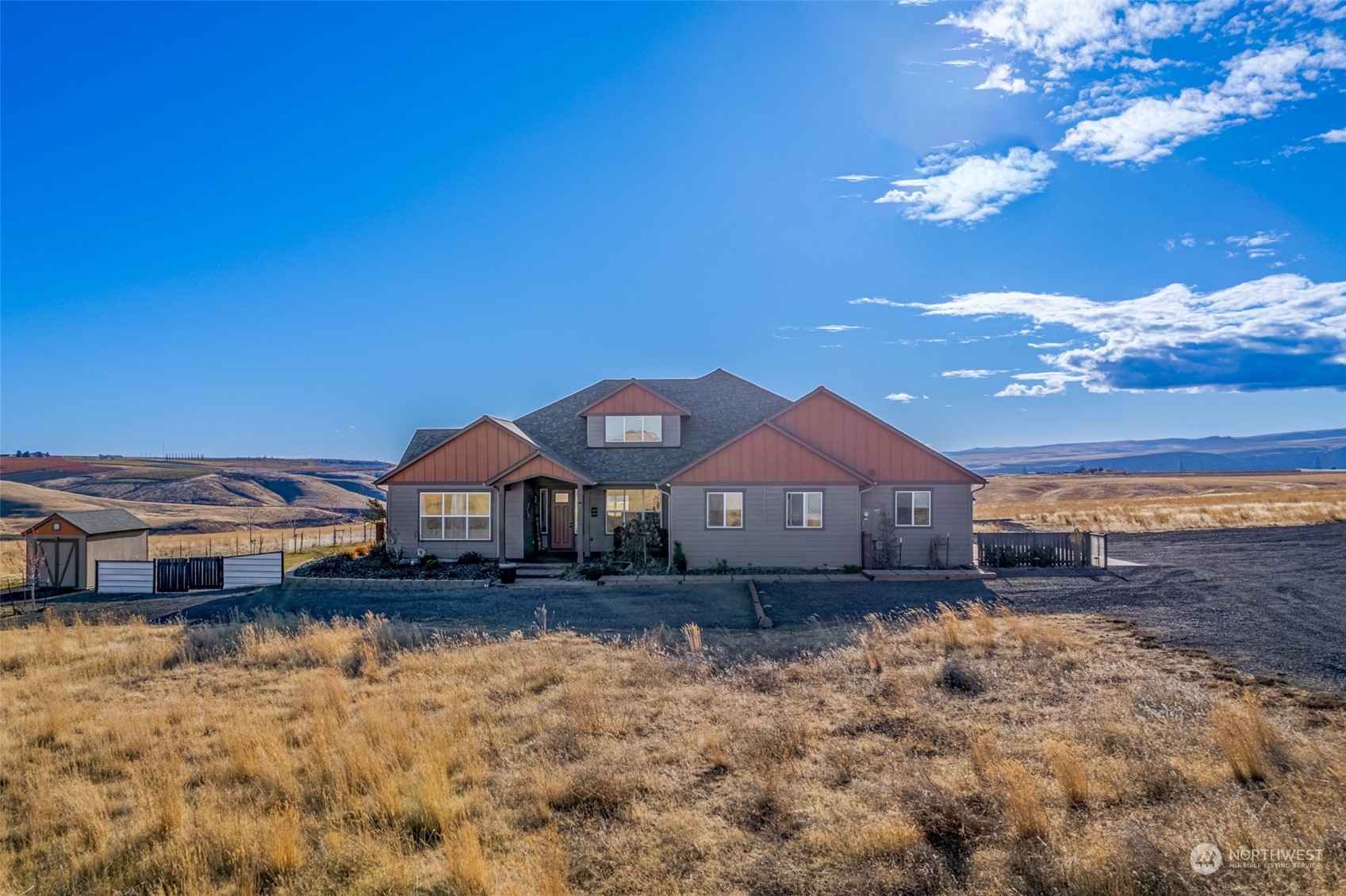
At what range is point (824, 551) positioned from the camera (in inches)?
885

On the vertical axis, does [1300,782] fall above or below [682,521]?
below

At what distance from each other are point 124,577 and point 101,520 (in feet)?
8.29

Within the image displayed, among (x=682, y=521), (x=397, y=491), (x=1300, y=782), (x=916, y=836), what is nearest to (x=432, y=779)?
(x=916, y=836)

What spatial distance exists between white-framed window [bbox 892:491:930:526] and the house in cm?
4

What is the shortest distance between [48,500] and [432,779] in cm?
10674

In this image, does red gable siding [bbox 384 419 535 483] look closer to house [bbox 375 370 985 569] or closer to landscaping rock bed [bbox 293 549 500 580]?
house [bbox 375 370 985 569]

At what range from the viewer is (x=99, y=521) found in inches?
891

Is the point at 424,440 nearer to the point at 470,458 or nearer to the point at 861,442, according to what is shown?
the point at 470,458

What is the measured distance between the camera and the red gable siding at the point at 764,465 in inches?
885

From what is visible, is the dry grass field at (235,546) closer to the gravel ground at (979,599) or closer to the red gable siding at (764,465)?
the gravel ground at (979,599)

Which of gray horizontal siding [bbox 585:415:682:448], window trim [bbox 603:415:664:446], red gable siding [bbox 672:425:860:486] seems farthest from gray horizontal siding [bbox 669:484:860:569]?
window trim [bbox 603:415:664:446]

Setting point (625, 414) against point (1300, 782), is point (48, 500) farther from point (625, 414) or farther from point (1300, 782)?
point (1300, 782)

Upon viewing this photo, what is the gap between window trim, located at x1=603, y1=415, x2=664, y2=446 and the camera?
28.2m

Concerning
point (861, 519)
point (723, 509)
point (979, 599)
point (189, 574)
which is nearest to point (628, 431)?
point (723, 509)
